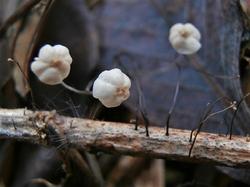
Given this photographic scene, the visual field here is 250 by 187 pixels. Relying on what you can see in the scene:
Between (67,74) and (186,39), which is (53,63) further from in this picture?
(186,39)

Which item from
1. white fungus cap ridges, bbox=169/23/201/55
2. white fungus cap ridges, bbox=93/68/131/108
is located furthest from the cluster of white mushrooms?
white fungus cap ridges, bbox=169/23/201/55

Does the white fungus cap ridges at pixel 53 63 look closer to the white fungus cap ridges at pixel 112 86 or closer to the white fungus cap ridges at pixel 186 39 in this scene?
the white fungus cap ridges at pixel 112 86

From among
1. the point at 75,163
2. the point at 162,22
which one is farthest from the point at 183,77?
the point at 75,163

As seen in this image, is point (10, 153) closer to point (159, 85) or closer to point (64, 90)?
point (64, 90)

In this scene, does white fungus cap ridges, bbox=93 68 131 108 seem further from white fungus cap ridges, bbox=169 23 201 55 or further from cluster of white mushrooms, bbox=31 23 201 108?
white fungus cap ridges, bbox=169 23 201 55

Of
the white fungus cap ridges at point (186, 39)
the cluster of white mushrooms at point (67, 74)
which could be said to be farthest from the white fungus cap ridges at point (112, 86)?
the white fungus cap ridges at point (186, 39)

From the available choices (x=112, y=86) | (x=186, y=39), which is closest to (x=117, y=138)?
(x=112, y=86)
